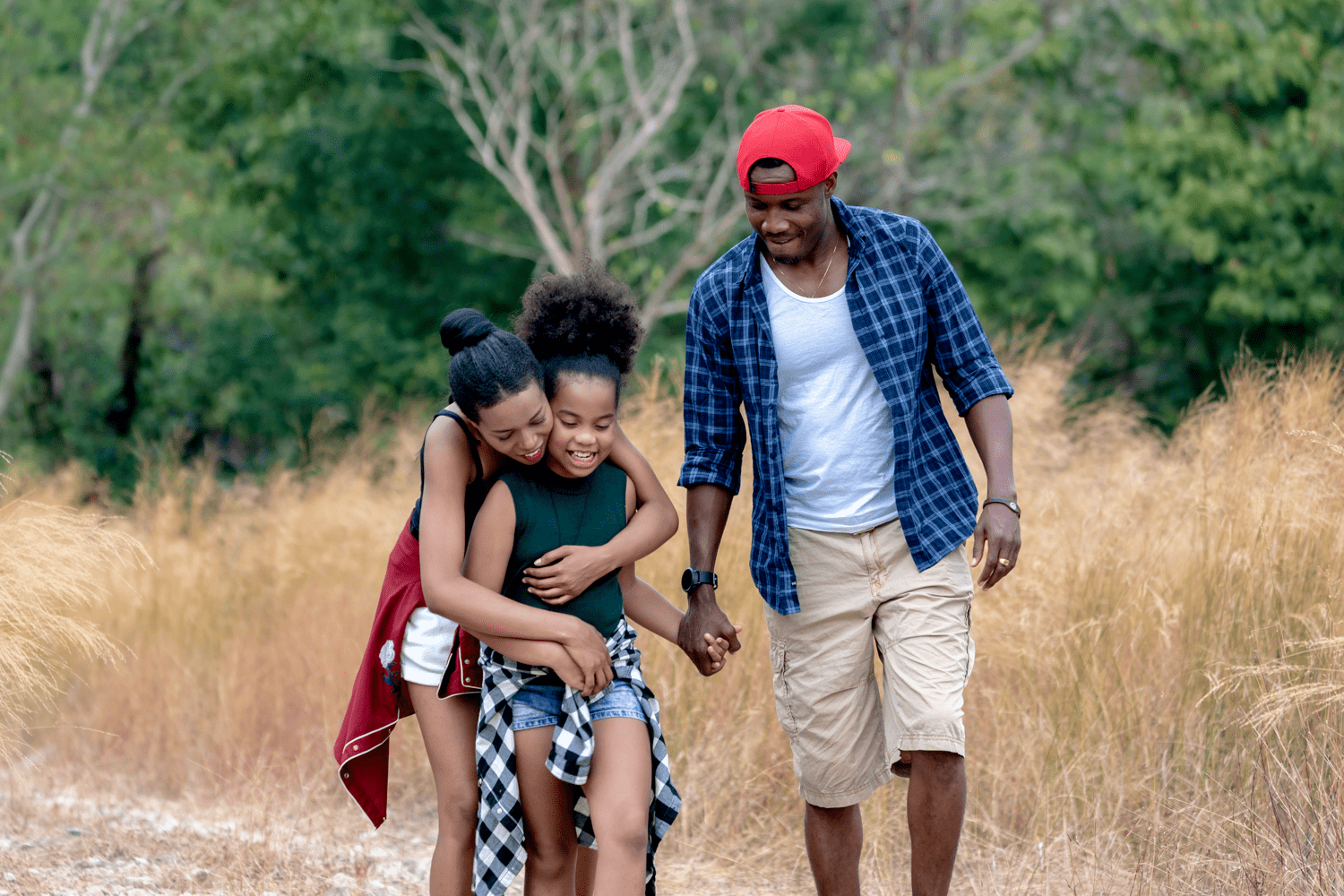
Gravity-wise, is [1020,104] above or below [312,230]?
above

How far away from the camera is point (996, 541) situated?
118 inches

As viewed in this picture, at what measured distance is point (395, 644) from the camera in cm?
306

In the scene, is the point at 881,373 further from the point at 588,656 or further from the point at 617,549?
the point at 588,656

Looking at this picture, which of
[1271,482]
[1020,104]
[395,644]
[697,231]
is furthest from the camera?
[1020,104]

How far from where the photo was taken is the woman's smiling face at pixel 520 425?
2691 millimetres

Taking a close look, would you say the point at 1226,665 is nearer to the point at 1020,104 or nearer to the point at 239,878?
the point at 239,878

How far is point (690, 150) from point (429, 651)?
13997 millimetres

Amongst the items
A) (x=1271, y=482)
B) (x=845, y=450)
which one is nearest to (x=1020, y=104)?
(x=1271, y=482)

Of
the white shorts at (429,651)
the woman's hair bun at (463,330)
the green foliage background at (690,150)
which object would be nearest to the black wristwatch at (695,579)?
the white shorts at (429,651)

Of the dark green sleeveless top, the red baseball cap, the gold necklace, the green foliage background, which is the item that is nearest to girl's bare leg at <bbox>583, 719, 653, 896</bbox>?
the dark green sleeveless top

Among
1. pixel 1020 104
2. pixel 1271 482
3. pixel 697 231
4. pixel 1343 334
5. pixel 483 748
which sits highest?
pixel 1020 104

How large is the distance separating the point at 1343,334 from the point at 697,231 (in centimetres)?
718

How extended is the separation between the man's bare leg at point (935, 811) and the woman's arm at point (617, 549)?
826mm

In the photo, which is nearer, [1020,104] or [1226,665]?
[1226,665]
